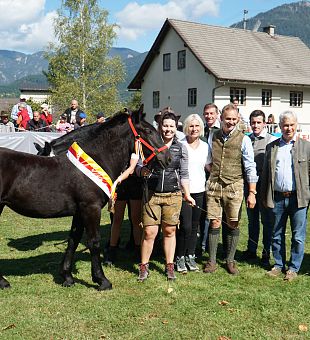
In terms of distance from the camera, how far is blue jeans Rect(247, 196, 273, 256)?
5.99 metres

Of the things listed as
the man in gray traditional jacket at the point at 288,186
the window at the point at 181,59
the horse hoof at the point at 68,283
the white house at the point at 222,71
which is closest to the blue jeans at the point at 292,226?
the man in gray traditional jacket at the point at 288,186

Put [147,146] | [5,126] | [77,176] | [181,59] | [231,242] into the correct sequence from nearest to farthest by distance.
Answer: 1. [77,176]
2. [147,146]
3. [231,242]
4. [5,126]
5. [181,59]

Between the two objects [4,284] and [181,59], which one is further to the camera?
[181,59]

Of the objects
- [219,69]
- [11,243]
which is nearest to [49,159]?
[11,243]

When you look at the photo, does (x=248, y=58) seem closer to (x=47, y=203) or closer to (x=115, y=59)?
(x=115, y=59)

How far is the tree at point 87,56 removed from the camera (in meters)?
33.0

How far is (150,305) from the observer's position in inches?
185

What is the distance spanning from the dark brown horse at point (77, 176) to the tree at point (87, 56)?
92.4 feet

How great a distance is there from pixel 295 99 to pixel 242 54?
5.46 metres

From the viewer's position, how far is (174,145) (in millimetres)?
5309

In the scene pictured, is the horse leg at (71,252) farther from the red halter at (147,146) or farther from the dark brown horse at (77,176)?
the red halter at (147,146)

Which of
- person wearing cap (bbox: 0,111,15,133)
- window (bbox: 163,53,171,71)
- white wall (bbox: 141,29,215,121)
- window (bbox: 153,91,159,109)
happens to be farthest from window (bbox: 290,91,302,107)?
person wearing cap (bbox: 0,111,15,133)

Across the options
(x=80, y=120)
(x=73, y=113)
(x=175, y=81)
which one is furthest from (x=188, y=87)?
(x=80, y=120)

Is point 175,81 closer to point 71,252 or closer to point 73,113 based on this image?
point 73,113
